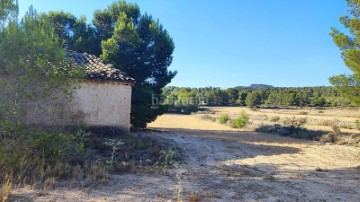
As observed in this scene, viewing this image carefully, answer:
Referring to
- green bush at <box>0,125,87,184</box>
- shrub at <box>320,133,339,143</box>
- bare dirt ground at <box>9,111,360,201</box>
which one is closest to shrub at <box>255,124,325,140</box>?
shrub at <box>320,133,339,143</box>

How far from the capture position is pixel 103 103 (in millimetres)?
14961

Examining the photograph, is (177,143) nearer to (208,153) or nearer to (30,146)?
(208,153)

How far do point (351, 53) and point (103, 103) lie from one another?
10.1 metres

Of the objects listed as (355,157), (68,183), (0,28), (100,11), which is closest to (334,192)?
(68,183)

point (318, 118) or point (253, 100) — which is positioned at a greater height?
point (253, 100)

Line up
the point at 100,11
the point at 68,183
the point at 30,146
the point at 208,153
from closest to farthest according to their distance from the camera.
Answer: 1. the point at 68,183
2. the point at 30,146
3. the point at 208,153
4. the point at 100,11

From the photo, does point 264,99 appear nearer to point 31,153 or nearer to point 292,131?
point 292,131

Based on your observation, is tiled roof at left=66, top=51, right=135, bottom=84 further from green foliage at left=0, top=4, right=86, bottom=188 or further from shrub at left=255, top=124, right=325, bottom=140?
shrub at left=255, top=124, right=325, bottom=140

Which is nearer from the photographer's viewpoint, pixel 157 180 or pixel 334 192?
pixel 334 192

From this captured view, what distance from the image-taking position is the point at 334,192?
7648 mm

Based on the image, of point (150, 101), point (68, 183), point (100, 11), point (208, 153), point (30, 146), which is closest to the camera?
point (68, 183)

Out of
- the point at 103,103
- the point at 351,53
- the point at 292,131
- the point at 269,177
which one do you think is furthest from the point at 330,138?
the point at 103,103

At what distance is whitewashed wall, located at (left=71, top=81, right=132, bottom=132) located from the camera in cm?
1442

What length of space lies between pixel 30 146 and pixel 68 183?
5.10 ft
